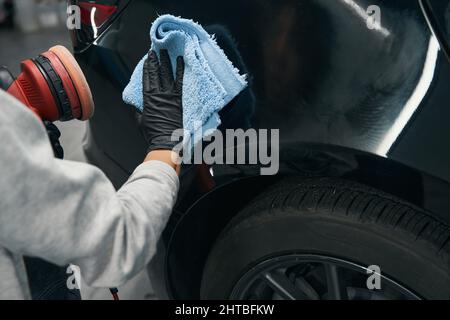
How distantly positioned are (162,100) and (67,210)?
35 cm

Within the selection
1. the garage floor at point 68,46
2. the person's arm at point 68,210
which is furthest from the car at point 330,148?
the garage floor at point 68,46

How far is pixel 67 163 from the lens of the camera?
693 millimetres

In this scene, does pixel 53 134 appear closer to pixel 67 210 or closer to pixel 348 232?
pixel 67 210

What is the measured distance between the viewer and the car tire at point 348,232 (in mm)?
833

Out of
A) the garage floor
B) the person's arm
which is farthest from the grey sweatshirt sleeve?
the garage floor

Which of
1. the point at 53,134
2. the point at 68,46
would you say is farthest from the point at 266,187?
the point at 68,46

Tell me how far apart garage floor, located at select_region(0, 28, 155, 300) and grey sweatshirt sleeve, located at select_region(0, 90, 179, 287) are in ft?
2.00

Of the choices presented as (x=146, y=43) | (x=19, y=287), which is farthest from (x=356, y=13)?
(x=19, y=287)

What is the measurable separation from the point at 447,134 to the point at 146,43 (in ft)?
1.96

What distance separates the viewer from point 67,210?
0.66m

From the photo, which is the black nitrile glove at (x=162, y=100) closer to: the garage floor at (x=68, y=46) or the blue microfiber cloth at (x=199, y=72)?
the blue microfiber cloth at (x=199, y=72)

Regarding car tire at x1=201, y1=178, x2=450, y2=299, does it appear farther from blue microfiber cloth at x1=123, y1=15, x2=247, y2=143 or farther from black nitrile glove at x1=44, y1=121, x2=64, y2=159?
black nitrile glove at x1=44, y1=121, x2=64, y2=159

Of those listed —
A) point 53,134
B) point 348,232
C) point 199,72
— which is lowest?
point 348,232

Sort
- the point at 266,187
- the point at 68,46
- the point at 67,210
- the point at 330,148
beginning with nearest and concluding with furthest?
the point at 67,210, the point at 330,148, the point at 266,187, the point at 68,46
